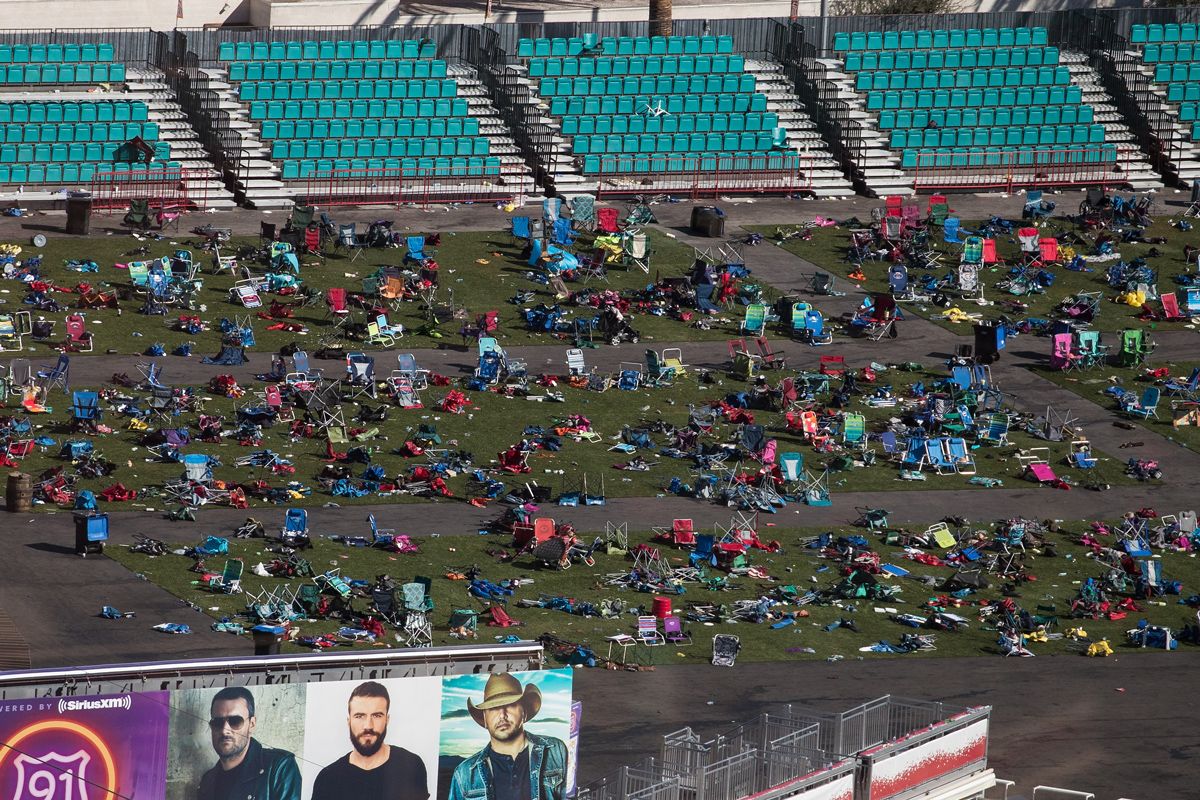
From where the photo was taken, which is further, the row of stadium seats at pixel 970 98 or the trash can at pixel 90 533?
the row of stadium seats at pixel 970 98

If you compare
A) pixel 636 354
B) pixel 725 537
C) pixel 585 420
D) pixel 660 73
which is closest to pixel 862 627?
pixel 725 537

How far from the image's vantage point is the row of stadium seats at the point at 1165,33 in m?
75.2

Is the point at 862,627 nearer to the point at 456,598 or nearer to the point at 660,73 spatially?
the point at 456,598

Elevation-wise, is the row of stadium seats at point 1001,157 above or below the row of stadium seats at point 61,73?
below

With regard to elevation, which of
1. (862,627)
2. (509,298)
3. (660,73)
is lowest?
(862,627)

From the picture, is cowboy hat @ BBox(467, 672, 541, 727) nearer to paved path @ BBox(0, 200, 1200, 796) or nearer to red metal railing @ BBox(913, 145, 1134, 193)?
paved path @ BBox(0, 200, 1200, 796)

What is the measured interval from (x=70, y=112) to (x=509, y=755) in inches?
1518

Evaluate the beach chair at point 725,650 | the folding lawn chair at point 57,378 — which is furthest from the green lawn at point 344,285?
the beach chair at point 725,650

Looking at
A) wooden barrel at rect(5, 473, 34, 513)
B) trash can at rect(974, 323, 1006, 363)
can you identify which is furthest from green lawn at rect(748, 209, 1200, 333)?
wooden barrel at rect(5, 473, 34, 513)

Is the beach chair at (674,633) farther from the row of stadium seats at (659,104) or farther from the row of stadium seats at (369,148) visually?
the row of stadium seats at (659,104)

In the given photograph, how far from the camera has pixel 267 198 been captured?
6269 centimetres

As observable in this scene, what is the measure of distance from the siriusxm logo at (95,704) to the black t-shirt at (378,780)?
2.59m

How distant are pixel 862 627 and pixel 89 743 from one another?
58.9 ft

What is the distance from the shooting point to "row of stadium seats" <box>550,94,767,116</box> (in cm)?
6794
